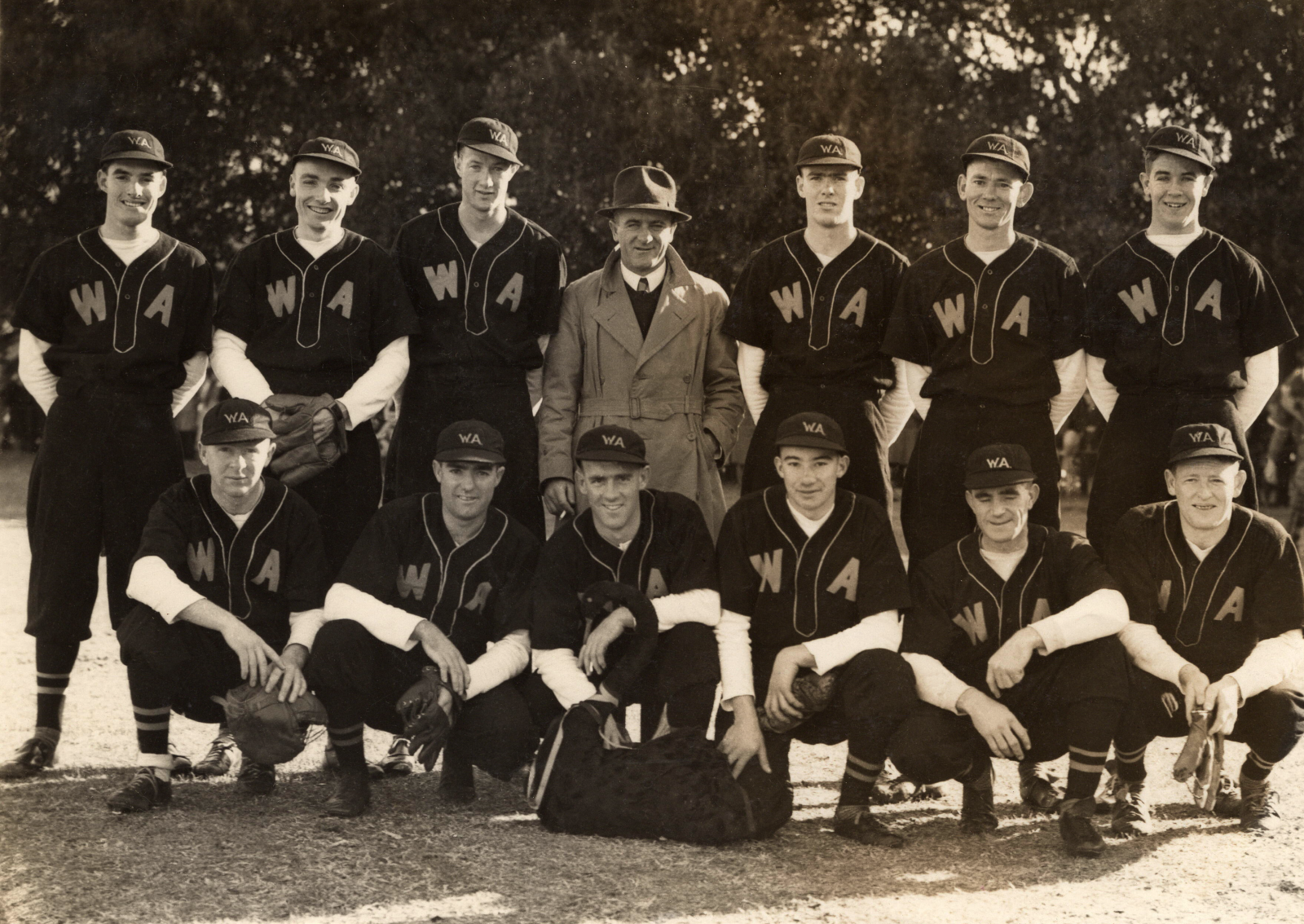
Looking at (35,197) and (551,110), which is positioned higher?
(551,110)

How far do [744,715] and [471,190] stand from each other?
2.38 meters

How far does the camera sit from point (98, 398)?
5059 millimetres

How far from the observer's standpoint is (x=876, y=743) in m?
4.26

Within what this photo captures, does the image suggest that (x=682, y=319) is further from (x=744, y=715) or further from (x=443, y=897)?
(x=443, y=897)

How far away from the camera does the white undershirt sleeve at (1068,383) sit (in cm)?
504

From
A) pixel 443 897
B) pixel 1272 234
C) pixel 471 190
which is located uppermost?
pixel 1272 234

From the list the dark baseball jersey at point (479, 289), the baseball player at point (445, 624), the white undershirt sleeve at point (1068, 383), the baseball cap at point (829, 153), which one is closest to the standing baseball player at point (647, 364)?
the dark baseball jersey at point (479, 289)

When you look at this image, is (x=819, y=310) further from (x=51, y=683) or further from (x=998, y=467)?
(x=51, y=683)

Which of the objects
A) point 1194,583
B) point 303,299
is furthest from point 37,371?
point 1194,583

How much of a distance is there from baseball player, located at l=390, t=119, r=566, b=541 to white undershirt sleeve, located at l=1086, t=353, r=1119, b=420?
2.13 meters

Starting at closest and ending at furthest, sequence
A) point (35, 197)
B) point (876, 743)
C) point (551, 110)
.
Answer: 1. point (876, 743)
2. point (35, 197)
3. point (551, 110)

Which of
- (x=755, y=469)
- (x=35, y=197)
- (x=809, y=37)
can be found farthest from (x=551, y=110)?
(x=755, y=469)

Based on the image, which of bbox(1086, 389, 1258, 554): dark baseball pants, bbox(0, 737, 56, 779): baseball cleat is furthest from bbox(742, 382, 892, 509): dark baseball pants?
bbox(0, 737, 56, 779): baseball cleat

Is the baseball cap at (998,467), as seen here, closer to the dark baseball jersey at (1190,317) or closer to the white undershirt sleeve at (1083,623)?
the white undershirt sleeve at (1083,623)
